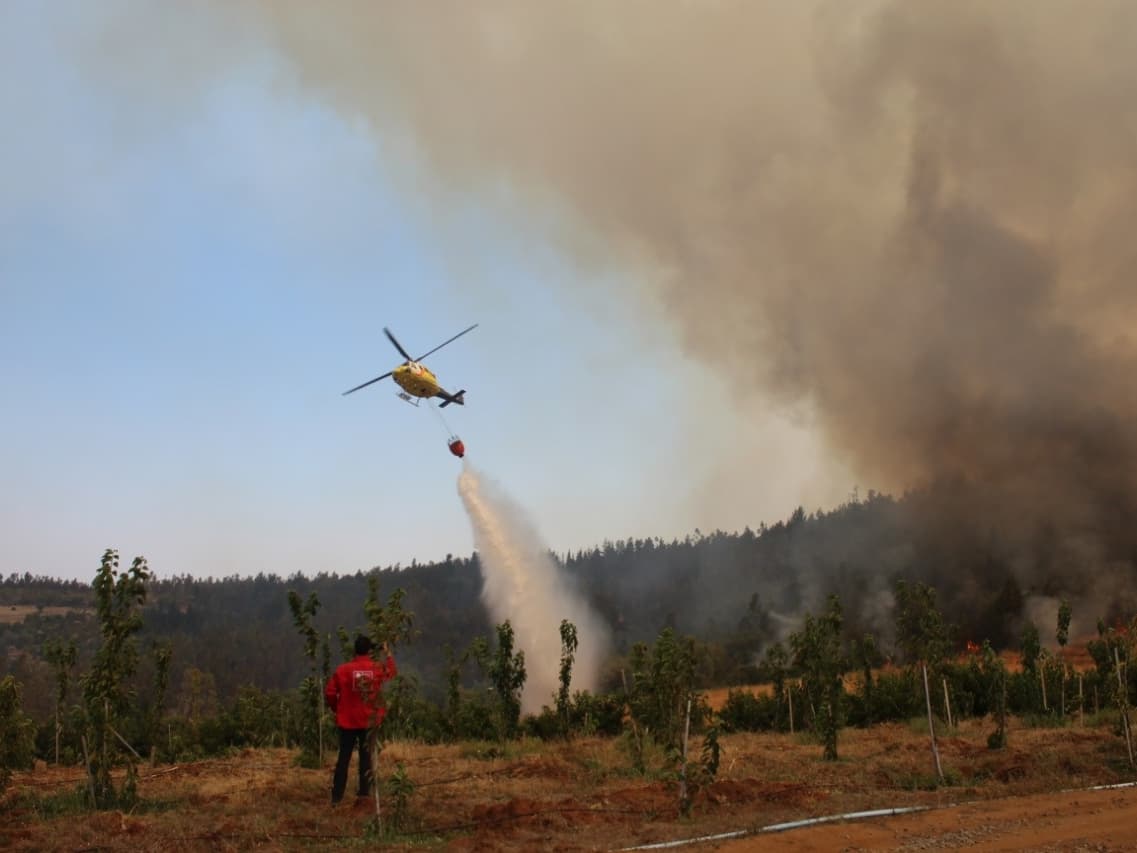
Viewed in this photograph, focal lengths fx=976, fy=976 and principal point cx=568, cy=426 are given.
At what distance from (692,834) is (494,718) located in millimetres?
15567

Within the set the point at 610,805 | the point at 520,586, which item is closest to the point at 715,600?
the point at 520,586

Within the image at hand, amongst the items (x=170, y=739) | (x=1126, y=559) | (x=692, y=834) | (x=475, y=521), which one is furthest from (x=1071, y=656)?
(x=692, y=834)

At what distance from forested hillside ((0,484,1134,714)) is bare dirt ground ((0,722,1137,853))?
14.0 meters

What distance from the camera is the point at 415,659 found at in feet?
381

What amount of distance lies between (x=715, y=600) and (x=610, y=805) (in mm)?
95691

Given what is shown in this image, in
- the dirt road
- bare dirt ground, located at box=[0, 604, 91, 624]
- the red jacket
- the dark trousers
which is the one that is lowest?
the dirt road

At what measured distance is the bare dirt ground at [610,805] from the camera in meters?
12.9

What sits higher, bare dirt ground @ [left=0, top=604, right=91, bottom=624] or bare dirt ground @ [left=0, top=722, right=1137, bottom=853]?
bare dirt ground @ [left=0, top=604, right=91, bottom=624]

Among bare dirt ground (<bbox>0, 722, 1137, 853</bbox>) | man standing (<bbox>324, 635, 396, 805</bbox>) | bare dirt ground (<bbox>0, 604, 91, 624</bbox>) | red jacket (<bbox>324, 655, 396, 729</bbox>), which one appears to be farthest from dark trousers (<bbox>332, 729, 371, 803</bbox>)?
bare dirt ground (<bbox>0, 604, 91, 624</bbox>)

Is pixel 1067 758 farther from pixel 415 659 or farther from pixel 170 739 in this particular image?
pixel 415 659

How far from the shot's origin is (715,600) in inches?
4289

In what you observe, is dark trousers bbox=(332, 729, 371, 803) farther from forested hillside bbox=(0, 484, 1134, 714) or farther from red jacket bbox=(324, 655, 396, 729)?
forested hillside bbox=(0, 484, 1134, 714)

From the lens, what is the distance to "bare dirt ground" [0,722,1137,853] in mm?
12906

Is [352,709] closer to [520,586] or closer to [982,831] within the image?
[982,831]
